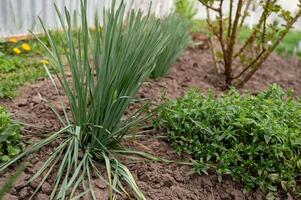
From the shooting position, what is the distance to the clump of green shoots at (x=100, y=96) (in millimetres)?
1890

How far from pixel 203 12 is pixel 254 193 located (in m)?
8.89

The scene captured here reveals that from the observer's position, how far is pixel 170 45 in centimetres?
346

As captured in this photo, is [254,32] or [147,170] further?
[254,32]

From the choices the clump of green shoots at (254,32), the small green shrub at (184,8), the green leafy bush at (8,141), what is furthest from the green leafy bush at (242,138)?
the small green shrub at (184,8)

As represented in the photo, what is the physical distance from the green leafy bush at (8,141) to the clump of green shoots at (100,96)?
0.06m

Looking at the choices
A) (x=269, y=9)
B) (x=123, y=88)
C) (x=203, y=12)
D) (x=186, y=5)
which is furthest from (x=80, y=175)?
(x=203, y=12)

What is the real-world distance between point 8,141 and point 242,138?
1.27 m

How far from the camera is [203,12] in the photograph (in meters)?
10.5

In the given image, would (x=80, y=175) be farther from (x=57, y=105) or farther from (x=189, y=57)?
(x=189, y=57)

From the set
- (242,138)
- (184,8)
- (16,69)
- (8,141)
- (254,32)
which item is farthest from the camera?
(184,8)

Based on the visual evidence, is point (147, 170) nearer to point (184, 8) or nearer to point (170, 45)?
point (170, 45)

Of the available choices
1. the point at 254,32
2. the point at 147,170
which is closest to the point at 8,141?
the point at 147,170

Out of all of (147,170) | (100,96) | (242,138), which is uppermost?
(100,96)

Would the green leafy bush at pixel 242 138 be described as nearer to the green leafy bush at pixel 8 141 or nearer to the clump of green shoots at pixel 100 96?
the clump of green shoots at pixel 100 96
